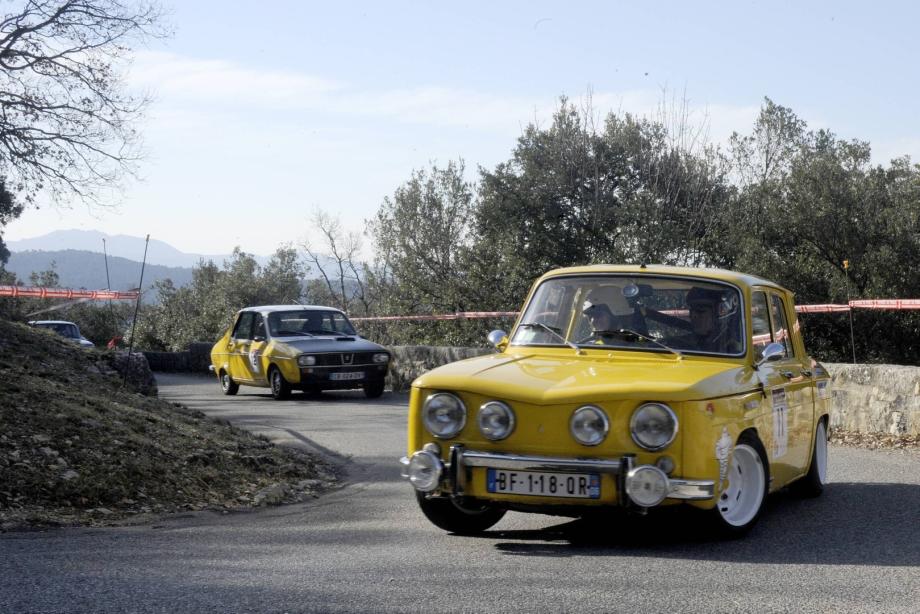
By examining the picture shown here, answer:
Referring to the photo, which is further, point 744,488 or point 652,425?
point 744,488

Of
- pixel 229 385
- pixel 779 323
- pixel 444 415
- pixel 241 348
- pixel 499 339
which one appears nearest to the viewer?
pixel 444 415

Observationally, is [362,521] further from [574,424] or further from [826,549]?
[826,549]

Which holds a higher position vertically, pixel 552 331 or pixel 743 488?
pixel 552 331

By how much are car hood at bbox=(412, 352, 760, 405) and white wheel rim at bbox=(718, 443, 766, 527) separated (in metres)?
0.42

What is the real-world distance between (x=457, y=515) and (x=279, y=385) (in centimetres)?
1284

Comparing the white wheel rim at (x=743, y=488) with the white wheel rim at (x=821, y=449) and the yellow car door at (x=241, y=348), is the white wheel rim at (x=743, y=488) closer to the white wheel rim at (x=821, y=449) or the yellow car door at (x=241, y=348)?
the white wheel rim at (x=821, y=449)

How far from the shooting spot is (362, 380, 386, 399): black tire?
1949 centimetres

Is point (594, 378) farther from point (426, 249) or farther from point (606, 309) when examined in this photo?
point (426, 249)

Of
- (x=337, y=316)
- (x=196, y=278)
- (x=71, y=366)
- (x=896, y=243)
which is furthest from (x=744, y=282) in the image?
(x=196, y=278)

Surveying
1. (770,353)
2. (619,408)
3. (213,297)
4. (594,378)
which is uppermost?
(213,297)

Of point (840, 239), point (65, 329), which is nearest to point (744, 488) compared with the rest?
point (840, 239)

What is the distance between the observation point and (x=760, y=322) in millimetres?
7648

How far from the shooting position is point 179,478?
354 inches

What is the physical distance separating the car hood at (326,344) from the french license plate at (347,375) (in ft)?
1.27
